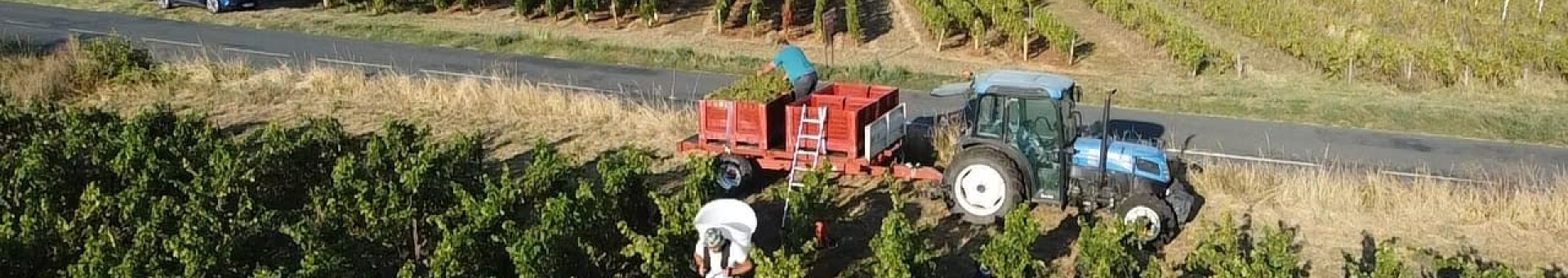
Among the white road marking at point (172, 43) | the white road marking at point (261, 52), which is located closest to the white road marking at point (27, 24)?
the white road marking at point (172, 43)

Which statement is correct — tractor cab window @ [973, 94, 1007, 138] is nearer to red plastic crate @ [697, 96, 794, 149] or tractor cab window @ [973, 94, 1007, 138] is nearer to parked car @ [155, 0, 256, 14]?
red plastic crate @ [697, 96, 794, 149]

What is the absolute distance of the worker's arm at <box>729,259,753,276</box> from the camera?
8.91 m

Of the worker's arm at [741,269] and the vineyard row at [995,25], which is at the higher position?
the vineyard row at [995,25]

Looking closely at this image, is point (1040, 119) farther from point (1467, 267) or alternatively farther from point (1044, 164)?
point (1467, 267)

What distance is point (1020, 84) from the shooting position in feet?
34.9

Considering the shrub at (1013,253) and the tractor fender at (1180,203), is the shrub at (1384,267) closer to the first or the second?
the tractor fender at (1180,203)

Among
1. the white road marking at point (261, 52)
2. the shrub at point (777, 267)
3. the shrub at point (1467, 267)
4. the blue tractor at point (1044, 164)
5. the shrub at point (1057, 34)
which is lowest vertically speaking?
the shrub at point (1467, 267)

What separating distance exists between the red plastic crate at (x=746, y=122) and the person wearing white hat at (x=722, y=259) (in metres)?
Answer: 3.40

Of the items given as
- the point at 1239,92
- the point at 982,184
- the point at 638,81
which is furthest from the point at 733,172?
the point at 1239,92

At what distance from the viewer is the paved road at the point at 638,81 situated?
16906 mm

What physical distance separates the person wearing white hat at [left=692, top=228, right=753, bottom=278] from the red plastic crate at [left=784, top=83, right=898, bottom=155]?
3.20m

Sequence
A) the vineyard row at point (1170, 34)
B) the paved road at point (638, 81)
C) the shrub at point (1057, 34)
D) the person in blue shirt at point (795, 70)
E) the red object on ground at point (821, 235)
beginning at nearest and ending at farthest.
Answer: the red object on ground at point (821, 235) → the person in blue shirt at point (795, 70) → the paved road at point (638, 81) → the vineyard row at point (1170, 34) → the shrub at point (1057, 34)

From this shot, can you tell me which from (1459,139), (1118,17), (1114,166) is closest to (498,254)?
(1114,166)

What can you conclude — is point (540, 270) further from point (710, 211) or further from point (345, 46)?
point (345, 46)
